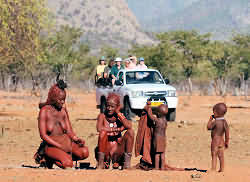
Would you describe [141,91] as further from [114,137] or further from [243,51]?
[243,51]

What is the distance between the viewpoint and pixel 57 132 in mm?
7707

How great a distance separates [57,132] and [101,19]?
486 ft

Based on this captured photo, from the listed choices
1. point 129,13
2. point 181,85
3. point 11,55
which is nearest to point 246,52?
point 181,85

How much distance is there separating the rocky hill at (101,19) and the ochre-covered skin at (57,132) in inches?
5145

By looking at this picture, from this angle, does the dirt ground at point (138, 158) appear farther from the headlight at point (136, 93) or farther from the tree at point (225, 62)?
the tree at point (225, 62)

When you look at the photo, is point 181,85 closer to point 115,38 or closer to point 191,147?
point 115,38

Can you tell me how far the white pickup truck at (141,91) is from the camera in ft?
56.9

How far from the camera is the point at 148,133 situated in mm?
7918

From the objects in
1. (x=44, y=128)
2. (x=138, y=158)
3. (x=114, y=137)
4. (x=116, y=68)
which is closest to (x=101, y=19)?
(x=116, y=68)

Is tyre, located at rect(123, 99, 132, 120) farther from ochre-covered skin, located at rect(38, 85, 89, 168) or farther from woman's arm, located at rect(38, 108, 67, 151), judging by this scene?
woman's arm, located at rect(38, 108, 67, 151)

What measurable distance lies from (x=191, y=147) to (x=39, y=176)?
23.2 ft

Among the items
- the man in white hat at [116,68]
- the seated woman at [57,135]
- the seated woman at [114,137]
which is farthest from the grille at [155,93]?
the seated woman at [57,135]

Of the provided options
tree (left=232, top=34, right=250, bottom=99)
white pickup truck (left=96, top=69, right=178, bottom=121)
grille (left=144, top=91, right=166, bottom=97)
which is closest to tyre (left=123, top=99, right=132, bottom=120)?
white pickup truck (left=96, top=69, right=178, bottom=121)

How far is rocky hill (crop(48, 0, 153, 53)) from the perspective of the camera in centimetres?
14512
